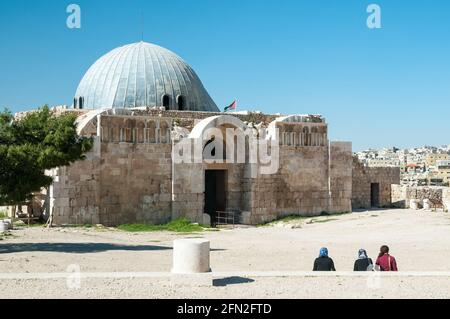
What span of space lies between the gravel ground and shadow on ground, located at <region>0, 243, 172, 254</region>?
24mm

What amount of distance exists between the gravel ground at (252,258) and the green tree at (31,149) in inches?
61.1

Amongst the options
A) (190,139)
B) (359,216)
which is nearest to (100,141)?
(190,139)

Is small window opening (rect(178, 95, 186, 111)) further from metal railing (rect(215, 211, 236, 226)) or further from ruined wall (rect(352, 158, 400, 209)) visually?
ruined wall (rect(352, 158, 400, 209))

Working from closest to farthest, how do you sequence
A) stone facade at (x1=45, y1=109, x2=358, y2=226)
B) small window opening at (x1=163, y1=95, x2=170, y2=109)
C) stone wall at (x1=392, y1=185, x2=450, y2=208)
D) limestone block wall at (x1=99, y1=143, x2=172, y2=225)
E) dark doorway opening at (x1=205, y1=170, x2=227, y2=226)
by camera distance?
stone facade at (x1=45, y1=109, x2=358, y2=226)
limestone block wall at (x1=99, y1=143, x2=172, y2=225)
dark doorway opening at (x1=205, y1=170, x2=227, y2=226)
small window opening at (x1=163, y1=95, x2=170, y2=109)
stone wall at (x1=392, y1=185, x2=450, y2=208)

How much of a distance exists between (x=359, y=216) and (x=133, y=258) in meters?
14.3

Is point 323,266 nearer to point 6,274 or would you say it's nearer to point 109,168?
point 6,274

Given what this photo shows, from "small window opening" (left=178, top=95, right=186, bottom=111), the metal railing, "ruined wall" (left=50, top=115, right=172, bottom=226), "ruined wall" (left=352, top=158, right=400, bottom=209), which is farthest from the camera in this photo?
"ruined wall" (left=352, top=158, right=400, bottom=209)

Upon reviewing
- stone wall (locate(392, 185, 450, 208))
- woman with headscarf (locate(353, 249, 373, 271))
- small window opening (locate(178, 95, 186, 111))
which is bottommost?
woman with headscarf (locate(353, 249, 373, 271))

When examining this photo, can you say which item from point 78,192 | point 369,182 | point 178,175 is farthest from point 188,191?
point 369,182

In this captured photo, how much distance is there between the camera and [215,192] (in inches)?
1075

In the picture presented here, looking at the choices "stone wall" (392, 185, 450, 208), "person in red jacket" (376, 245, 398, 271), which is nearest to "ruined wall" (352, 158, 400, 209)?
"stone wall" (392, 185, 450, 208)

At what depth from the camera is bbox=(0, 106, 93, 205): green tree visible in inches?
583

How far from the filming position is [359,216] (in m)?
26.5

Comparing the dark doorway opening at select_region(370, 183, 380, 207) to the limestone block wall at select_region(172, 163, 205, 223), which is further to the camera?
the dark doorway opening at select_region(370, 183, 380, 207)
